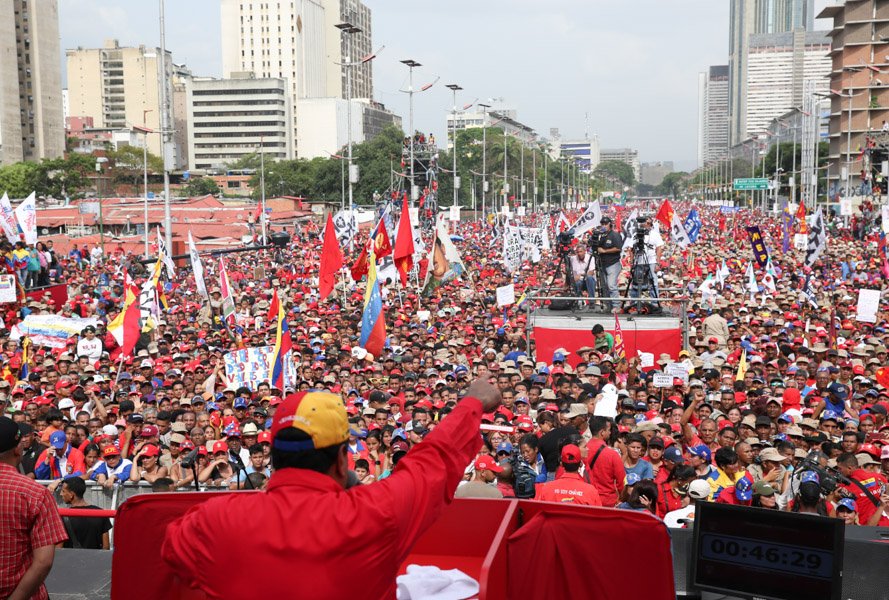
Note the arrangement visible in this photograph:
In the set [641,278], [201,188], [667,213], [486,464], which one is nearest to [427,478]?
[486,464]

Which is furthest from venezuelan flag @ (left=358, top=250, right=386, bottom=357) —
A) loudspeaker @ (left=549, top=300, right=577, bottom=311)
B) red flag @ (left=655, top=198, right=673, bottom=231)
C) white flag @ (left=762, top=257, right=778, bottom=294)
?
red flag @ (left=655, top=198, right=673, bottom=231)

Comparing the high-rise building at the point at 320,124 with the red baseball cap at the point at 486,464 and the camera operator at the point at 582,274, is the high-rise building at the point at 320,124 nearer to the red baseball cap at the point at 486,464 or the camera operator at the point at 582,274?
the camera operator at the point at 582,274

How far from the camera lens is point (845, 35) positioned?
90812 millimetres

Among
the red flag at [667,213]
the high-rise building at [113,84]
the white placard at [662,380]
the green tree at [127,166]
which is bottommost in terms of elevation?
the white placard at [662,380]

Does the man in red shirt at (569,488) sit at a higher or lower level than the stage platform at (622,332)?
higher

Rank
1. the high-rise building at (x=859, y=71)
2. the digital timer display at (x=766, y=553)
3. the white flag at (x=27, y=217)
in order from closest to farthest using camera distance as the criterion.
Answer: the digital timer display at (x=766, y=553), the white flag at (x=27, y=217), the high-rise building at (x=859, y=71)

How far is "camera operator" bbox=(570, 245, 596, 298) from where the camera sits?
18750 mm

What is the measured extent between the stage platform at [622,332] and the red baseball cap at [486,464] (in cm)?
918

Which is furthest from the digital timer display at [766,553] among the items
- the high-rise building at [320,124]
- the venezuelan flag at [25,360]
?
the high-rise building at [320,124]

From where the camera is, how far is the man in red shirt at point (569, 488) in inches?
250

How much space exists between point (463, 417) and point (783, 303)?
1907cm

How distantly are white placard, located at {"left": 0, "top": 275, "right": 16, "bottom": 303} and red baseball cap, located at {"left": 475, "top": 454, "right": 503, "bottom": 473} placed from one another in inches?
536

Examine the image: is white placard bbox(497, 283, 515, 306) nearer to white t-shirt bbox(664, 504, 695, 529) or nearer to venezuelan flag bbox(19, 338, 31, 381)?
venezuelan flag bbox(19, 338, 31, 381)

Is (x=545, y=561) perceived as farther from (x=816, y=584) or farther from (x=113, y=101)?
(x=113, y=101)
